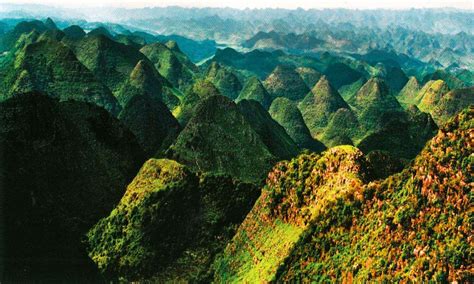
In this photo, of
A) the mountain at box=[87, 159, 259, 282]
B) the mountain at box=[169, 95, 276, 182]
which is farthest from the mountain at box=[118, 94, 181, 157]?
the mountain at box=[87, 159, 259, 282]

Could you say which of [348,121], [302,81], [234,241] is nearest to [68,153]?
[234,241]

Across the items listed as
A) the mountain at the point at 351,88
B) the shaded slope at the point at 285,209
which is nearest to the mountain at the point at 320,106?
the mountain at the point at 351,88

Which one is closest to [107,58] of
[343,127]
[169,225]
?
[343,127]

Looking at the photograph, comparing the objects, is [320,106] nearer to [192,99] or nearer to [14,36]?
[192,99]

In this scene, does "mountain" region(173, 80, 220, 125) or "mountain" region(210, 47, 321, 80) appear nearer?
"mountain" region(173, 80, 220, 125)

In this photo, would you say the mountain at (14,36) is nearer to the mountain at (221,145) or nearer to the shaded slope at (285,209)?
the mountain at (221,145)

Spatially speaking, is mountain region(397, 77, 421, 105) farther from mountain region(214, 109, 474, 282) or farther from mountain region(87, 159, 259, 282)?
mountain region(214, 109, 474, 282)

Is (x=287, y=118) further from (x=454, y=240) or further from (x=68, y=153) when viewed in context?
(x=454, y=240)
